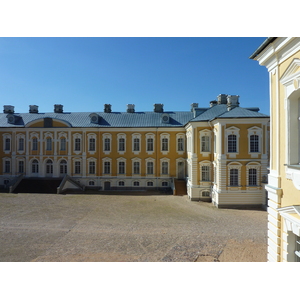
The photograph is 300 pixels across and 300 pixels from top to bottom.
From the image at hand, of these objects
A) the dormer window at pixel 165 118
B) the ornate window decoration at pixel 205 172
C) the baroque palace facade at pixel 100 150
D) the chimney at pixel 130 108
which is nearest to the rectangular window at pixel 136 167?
the baroque palace facade at pixel 100 150

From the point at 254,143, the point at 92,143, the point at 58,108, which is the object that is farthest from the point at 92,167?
the point at 254,143

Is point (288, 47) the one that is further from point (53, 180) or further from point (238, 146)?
point (53, 180)

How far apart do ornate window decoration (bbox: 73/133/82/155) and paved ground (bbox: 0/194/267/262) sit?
782cm

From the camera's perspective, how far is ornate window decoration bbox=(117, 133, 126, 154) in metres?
24.1

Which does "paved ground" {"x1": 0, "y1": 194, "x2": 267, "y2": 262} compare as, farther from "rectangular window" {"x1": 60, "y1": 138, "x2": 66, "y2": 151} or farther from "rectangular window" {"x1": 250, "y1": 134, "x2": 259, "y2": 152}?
"rectangular window" {"x1": 60, "y1": 138, "x2": 66, "y2": 151}

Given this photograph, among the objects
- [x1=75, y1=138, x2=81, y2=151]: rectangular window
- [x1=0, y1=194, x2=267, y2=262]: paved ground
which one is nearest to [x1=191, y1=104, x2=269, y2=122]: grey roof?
[x1=0, y1=194, x2=267, y2=262]: paved ground

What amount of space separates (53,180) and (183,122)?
16.8 m

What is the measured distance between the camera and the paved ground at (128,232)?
342 inches

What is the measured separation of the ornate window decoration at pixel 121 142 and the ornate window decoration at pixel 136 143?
A: 3.59 feet

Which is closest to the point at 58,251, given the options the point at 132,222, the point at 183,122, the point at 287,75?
the point at 132,222

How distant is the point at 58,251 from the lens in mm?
8875

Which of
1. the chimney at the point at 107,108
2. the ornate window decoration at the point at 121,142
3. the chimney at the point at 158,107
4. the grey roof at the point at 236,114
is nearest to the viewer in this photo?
the grey roof at the point at 236,114

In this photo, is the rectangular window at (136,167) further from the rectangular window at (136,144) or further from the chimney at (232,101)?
the chimney at (232,101)

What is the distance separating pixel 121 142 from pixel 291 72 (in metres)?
20.9
